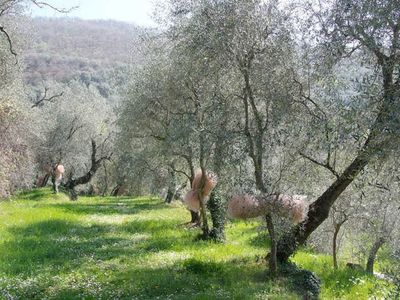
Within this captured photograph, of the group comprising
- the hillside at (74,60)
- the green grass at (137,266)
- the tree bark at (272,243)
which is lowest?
the green grass at (137,266)

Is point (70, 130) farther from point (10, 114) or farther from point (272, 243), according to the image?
point (272, 243)

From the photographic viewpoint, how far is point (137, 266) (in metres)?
15.2

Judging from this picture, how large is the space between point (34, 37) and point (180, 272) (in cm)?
2019

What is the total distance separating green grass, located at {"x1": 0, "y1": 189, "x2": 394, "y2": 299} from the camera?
12297mm

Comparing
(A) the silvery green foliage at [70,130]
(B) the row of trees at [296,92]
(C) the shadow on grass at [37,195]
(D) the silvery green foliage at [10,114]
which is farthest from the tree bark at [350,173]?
(A) the silvery green foliage at [70,130]

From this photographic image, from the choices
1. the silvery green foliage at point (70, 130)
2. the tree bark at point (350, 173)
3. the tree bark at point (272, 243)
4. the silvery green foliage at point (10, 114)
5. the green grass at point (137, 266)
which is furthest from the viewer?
the silvery green foliage at point (70, 130)

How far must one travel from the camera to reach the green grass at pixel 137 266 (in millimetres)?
12297

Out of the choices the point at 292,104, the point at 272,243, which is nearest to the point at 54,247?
the point at 272,243

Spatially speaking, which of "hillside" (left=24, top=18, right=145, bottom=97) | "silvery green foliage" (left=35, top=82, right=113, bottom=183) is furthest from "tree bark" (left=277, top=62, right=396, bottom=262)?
"hillside" (left=24, top=18, right=145, bottom=97)

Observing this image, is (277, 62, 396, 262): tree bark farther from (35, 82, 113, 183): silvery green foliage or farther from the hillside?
the hillside

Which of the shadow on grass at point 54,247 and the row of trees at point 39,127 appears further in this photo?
the row of trees at point 39,127

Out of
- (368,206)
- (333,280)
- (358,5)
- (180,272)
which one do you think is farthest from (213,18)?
(368,206)

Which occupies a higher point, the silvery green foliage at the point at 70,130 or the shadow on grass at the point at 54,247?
the silvery green foliage at the point at 70,130

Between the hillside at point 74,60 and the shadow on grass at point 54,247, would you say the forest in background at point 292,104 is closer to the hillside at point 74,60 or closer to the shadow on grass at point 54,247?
the shadow on grass at point 54,247
